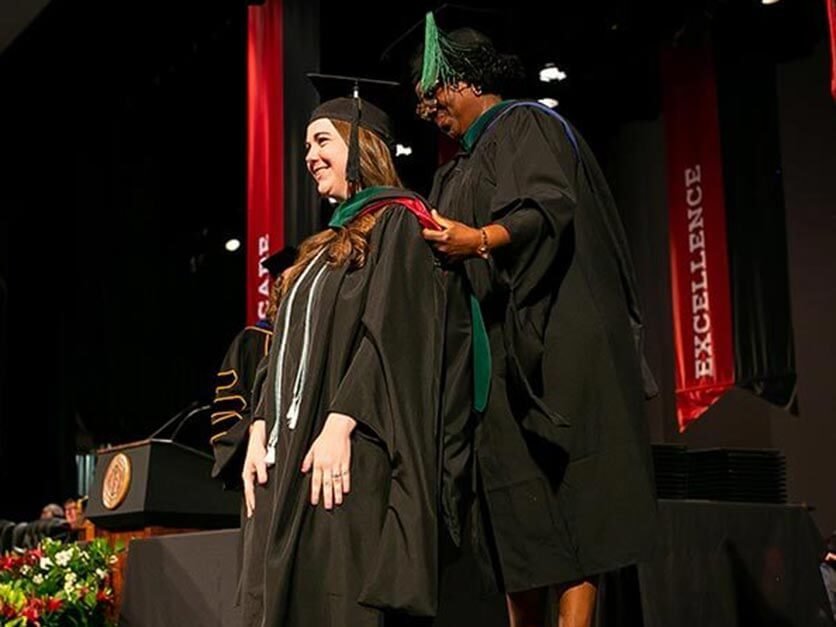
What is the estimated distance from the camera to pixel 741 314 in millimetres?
8094

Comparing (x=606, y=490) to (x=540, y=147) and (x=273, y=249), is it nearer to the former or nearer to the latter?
(x=540, y=147)

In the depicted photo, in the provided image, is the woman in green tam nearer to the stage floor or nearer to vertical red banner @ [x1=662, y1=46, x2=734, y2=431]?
the stage floor

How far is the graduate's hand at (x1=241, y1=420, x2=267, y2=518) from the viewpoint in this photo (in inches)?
93.4

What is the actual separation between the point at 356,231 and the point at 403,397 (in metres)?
0.36

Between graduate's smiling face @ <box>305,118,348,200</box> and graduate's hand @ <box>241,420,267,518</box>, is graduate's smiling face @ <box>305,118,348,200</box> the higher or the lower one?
the higher one

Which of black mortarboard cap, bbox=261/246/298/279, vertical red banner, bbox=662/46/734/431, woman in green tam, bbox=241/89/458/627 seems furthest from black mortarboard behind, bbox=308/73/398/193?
vertical red banner, bbox=662/46/734/431

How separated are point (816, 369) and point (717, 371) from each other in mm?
767

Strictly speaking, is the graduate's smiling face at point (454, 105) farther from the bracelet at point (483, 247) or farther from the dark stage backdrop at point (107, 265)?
the dark stage backdrop at point (107, 265)

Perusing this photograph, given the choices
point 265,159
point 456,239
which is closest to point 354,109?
point 456,239

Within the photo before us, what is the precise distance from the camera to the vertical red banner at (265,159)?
667 centimetres

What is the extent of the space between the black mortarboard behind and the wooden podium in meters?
2.01

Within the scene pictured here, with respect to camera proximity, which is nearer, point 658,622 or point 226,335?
point 658,622

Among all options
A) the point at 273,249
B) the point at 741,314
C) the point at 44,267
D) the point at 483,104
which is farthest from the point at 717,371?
the point at 44,267

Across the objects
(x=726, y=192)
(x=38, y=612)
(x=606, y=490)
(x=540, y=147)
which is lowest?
(x=38, y=612)
